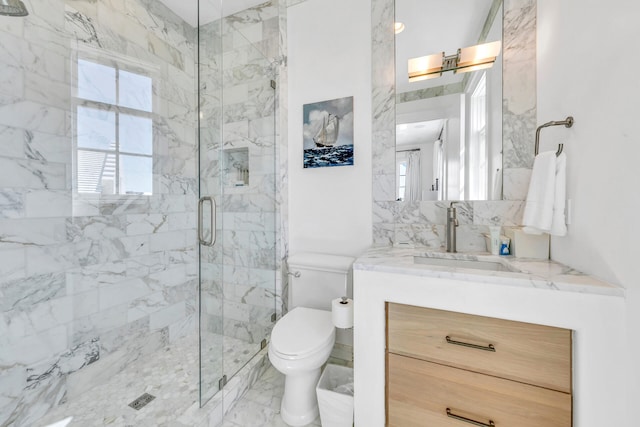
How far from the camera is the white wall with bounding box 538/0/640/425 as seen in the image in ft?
2.63

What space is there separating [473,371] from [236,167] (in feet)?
5.63

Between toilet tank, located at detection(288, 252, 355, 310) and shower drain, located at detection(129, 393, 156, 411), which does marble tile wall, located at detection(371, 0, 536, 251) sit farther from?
shower drain, located at detection(129, 393, 156, 411)

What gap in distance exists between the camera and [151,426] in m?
1.30

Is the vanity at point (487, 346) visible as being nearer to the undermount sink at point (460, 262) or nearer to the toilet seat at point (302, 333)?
the undermount sink at point (460, 262)

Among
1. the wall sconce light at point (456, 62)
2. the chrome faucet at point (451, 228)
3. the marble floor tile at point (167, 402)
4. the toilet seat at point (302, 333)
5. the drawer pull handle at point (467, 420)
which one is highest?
the wall sconce light at point (456, 62)

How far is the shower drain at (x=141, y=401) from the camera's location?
1.42 meters

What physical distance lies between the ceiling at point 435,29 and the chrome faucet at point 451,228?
807 millimetres

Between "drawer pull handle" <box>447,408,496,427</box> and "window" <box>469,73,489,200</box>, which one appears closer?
"drawer pull handle" <box>447,408,496,427</box>

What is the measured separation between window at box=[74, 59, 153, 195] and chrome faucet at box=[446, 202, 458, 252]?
216 centimetres

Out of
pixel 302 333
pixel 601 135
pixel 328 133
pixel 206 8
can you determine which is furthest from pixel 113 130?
pixel 601 135

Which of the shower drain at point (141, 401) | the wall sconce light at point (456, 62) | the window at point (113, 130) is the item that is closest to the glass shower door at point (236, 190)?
the shower drain at point (141, 401)

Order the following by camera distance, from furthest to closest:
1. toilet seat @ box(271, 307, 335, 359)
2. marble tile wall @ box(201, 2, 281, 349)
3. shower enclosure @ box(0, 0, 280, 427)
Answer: marble tile wall @ box(201, 2, 281, 349) → shower enclosure @ box(0, 0, 280, 427) → toilet seat @ box(271, 307, 335, 359)

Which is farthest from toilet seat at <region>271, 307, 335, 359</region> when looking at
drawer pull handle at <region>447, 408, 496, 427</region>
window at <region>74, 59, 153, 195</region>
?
window at <region>74, 59, 153, 195</region>

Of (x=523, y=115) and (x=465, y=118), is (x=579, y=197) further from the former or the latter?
(x=465, y=118)
